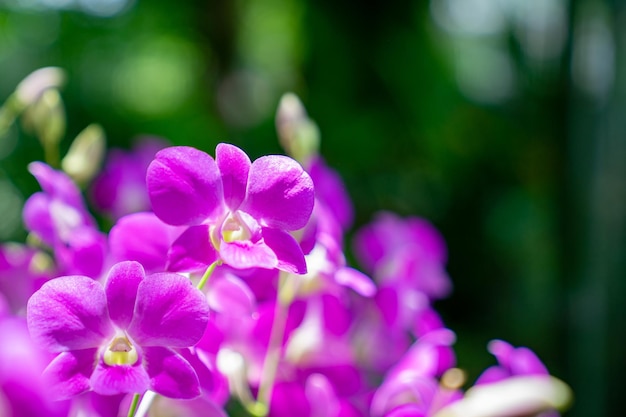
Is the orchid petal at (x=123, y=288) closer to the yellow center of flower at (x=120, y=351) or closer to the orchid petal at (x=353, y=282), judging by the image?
the yellow center of flower at (x=120, y=351)

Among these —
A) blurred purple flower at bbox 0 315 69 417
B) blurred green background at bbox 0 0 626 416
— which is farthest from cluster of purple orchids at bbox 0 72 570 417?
blurred green background at bbox 0 0 626 416

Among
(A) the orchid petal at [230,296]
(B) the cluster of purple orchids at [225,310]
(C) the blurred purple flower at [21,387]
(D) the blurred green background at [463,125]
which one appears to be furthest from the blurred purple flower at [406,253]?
(D) the blurred green background at [463,125]

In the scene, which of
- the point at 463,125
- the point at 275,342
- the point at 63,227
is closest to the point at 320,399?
the point at 275,342

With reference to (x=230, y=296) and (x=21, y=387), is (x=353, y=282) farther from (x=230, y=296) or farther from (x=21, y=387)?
(x=21, y=387)

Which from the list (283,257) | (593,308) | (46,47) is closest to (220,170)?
(283,257)

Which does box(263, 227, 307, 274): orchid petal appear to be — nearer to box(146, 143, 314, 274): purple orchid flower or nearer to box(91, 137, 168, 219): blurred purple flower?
box(146, 143, 314, 274): purple orchid flower

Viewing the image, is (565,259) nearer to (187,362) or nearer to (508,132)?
(508,132)
